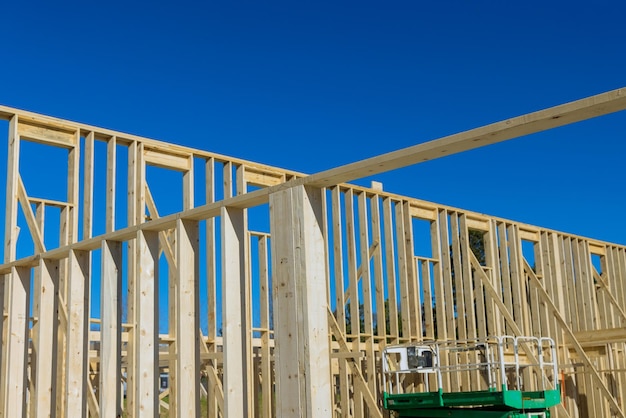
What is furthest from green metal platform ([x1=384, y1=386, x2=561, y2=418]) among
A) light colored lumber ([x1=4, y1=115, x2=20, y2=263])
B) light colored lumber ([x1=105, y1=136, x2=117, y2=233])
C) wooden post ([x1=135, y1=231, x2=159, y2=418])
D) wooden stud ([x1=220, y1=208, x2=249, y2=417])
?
light colored lumber ([x1=4, y1=115, x2=20, y2=263])

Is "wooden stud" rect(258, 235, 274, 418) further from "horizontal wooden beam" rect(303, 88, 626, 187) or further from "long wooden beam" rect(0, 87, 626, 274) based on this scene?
"horizontal wooden beam" rect(303, 88, 626, 187)

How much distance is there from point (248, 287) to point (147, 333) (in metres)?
6.43

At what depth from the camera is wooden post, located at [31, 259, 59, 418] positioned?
8180 millimetres

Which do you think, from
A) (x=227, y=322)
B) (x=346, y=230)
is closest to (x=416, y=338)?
(x=346, y=230)

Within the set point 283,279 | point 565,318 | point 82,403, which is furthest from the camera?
point 565,318

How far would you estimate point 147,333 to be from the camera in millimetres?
7172

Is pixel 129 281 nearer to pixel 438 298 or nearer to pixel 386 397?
pixel 386 397

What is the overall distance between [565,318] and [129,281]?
1152 centimetres

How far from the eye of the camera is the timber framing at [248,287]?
5840mm

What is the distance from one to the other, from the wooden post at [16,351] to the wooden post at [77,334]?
785 millimetres

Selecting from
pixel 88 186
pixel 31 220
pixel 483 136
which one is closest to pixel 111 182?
pixel 88 186

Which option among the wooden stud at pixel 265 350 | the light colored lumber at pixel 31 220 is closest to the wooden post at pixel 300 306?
the light colored lumber at pixel 31 220

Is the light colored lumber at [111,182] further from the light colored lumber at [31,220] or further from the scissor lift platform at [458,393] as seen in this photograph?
the scissor lift platform at [458,393]

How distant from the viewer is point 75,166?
1170 centimetres
